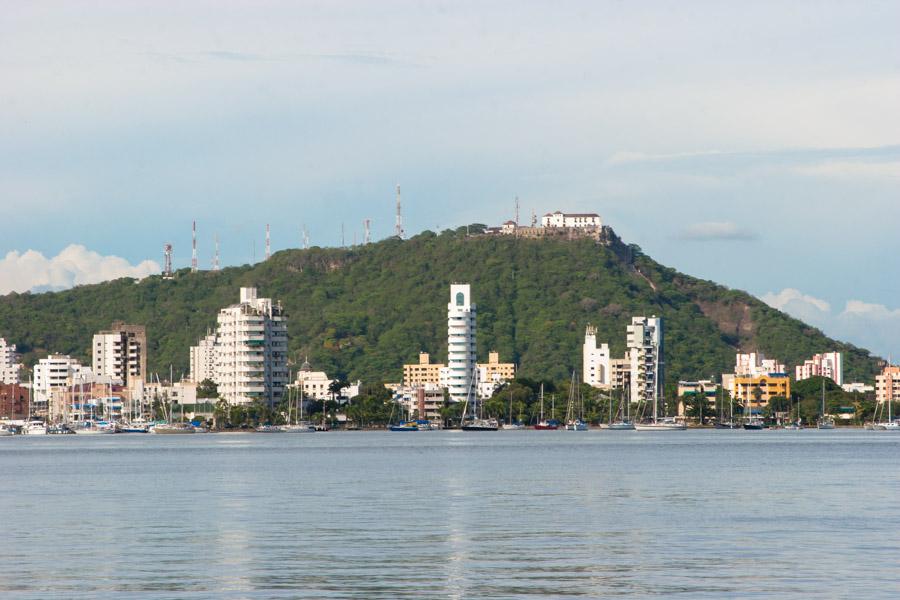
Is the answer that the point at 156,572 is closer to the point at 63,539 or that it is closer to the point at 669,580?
the point at 63,539

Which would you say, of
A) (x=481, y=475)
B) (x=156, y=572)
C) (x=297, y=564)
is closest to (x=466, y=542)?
(x=297, y=564)

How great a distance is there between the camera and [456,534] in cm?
6112

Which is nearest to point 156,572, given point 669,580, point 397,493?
point 669,580

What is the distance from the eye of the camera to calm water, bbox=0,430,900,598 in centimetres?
4556

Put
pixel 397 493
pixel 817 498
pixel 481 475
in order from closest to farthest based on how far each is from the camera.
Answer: pixel 817 498 < pixel 397 493 < pixel 481 475

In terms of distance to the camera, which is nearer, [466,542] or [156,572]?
[156,572]

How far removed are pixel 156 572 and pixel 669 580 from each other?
1615 cm

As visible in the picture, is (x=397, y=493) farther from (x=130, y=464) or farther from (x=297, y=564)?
(x=130, y=464)

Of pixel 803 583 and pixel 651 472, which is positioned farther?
pixel 651 472

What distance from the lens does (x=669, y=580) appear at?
4597 cm

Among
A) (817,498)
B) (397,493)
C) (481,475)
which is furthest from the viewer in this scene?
(481,475)

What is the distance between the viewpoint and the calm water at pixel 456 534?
45.6 m

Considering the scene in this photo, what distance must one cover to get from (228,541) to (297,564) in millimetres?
8801

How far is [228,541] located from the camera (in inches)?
2328
